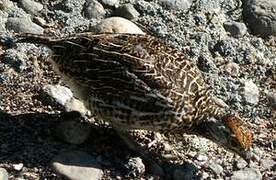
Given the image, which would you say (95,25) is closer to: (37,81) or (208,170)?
(37,81)

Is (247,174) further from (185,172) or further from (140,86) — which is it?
(140,86)

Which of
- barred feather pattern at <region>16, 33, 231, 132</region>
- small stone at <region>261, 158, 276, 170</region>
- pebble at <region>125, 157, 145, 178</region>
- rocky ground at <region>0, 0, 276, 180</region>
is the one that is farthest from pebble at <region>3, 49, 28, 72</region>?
small stone at <region>261, 158, 276, 170</region>

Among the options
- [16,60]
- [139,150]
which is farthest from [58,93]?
[139,150]

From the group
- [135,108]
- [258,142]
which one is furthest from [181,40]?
[135,108]

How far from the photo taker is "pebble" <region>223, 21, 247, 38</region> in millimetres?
9039

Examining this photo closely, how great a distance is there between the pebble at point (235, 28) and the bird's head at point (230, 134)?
1.99 m

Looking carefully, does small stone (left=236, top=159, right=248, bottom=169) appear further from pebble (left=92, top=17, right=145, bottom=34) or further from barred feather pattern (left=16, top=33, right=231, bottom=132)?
pebble (left=92, top=17, right=145, bottom=34)

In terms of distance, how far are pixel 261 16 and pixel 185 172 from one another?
8.56 feet

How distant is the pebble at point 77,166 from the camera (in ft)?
22.5

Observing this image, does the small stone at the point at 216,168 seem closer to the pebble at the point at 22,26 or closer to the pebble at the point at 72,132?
the pebble at the point at 72,132

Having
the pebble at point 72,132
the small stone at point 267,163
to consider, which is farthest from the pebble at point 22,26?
the small stone at point 267,163

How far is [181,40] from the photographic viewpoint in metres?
8.67

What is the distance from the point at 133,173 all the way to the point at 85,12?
2300 mm

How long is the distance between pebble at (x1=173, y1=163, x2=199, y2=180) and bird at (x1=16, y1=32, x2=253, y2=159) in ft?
1.00
